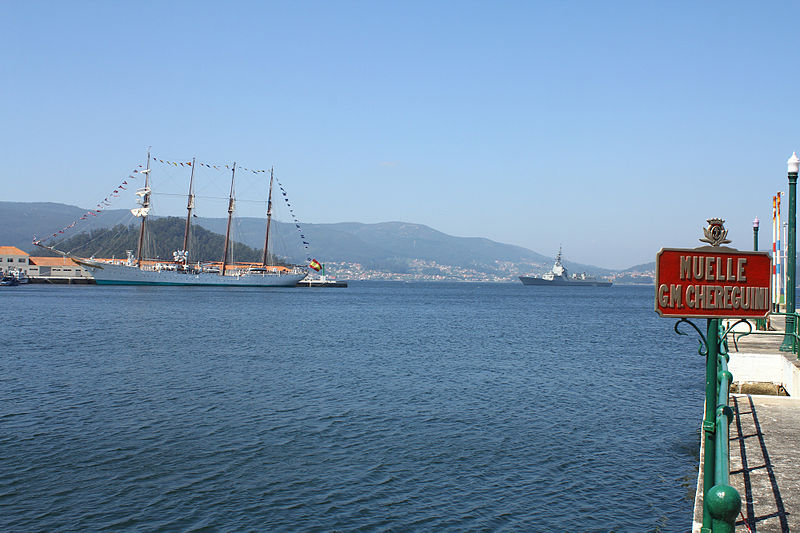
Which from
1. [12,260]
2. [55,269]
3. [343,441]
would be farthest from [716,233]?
[55,269]

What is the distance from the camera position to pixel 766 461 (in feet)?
28.3

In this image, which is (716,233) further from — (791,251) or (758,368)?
(791,251)

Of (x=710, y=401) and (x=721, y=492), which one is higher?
(x=710, y=401)

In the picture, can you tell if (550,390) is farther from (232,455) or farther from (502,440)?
(232,455)

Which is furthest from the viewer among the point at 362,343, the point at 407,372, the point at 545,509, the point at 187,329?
the point at 187,329

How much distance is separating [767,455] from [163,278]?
482 feet

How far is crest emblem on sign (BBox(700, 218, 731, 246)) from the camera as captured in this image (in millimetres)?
5531

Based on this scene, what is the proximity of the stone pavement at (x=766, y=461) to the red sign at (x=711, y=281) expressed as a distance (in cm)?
240

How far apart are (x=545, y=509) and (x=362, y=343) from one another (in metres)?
29.1

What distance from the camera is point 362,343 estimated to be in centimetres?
4022

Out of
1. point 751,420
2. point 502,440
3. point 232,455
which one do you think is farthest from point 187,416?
point 751,420

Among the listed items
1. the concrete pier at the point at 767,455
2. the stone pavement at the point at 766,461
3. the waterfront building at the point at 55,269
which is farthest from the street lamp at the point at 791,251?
the waterfront building at the point at 55,269

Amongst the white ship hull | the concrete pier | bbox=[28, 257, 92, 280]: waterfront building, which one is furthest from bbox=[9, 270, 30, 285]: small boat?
the concrete pier

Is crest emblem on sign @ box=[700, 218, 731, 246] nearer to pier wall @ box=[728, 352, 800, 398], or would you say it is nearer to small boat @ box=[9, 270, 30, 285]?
pier wall @ box=[728, 352, 800, 398]
